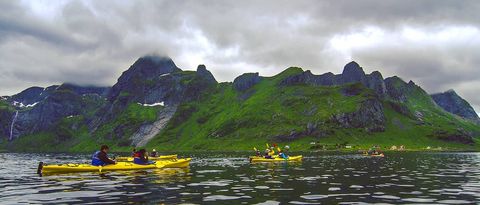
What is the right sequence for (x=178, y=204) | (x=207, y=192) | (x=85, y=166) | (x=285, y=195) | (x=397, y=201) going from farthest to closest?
(x=85, y=166)
(x=207, y=192)
(x=285, y=195)
(x=397, y=201)
(x=178, y=204)

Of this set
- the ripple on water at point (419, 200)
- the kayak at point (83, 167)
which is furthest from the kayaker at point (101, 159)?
the ripple on water at point (419, 200)

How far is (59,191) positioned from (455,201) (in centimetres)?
2603

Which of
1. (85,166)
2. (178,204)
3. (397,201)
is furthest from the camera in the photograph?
(85,166)

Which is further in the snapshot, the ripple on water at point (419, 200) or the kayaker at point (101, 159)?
the kayaker at point (101, 159)

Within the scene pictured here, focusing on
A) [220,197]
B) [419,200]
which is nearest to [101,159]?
[220,197]

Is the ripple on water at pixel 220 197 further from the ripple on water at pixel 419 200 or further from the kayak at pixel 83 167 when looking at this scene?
the kayak at pixel 83 167

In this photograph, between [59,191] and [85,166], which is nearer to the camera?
[59,191]

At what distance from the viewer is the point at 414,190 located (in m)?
30.5

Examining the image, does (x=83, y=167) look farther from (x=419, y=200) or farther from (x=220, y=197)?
(x=419, y=200)

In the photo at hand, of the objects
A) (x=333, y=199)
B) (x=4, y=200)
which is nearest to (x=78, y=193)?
(x=4, y=200)

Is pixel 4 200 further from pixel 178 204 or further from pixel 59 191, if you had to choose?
pixel 178 204

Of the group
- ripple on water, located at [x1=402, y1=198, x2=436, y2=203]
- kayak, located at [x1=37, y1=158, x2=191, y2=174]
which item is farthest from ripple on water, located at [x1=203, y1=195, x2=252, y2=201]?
kayak, located at [x1=37, y1=158, x2=191, y2=174]

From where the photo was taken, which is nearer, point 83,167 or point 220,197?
point 220,197

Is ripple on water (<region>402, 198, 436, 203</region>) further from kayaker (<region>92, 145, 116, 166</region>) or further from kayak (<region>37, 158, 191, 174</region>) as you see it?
kayak (<region>37, 158, 191, 174</region>)
